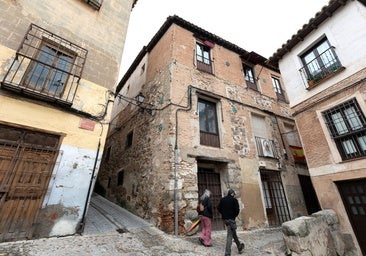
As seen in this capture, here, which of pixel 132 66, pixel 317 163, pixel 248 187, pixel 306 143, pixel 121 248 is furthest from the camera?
pixel 132 66

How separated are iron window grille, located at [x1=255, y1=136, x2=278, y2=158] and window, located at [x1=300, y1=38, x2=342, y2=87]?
3.16 m

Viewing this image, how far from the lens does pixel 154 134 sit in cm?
770

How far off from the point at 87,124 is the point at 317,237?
6.66 m

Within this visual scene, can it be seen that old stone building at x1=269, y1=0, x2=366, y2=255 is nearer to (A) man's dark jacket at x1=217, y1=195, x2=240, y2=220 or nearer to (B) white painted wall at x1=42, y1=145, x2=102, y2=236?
(A) man's dark jacket at x1=217, y1=195, x2=240, y2=220

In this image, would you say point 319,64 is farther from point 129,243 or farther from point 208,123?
point 129,243

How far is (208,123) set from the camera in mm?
8125

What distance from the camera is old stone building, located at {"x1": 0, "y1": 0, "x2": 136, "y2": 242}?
433cm

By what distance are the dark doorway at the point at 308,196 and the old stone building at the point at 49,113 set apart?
950 cm

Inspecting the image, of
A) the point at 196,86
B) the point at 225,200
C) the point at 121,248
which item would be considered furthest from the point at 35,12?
the point at 225,200

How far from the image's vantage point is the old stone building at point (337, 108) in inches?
207

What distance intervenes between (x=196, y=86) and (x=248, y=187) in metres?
4.73

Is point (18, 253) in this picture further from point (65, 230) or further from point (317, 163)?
point (317, 163)

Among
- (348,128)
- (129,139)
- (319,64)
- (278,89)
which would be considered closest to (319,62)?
(319,64)

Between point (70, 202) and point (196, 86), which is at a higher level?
point (196, 86)
